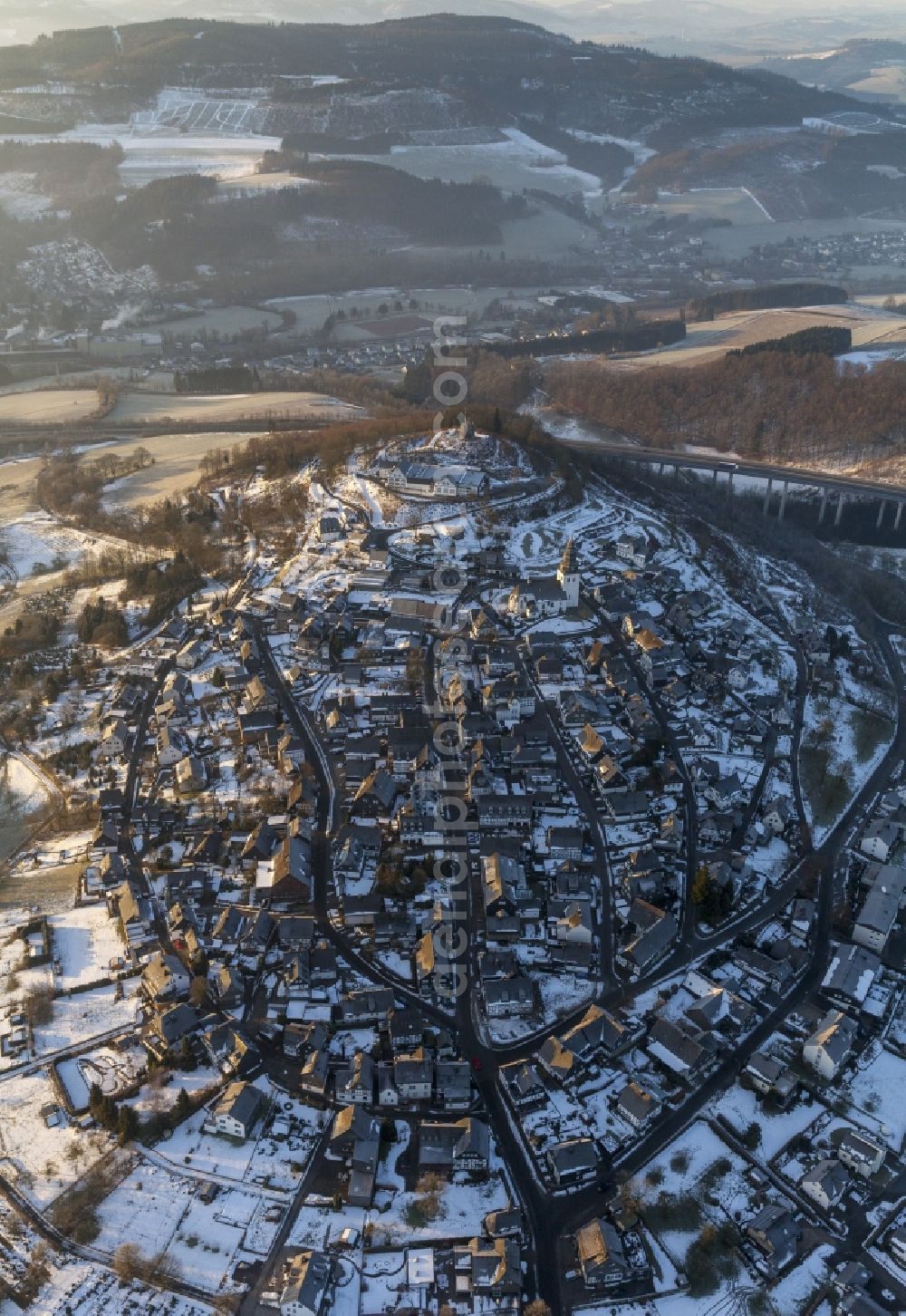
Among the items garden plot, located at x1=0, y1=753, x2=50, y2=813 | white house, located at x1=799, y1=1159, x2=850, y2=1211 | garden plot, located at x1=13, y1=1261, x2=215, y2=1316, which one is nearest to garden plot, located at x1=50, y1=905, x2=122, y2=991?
garden plot, located at x1=0, y1=753, x2=50, y2=813

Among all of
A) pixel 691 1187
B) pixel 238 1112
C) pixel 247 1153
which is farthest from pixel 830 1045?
pixel 238 1112

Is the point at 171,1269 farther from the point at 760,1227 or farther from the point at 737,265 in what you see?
the point at 737,265

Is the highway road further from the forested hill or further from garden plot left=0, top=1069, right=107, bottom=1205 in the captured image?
the forested hill

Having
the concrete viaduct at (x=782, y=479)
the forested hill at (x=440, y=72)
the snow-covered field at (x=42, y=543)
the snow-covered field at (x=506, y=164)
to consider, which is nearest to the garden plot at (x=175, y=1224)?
the snow-covered field at (x=42, y=543)

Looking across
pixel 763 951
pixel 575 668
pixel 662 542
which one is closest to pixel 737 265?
pixel 662 542

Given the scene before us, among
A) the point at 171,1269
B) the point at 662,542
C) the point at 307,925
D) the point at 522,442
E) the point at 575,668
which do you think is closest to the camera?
the point at 171,1269
